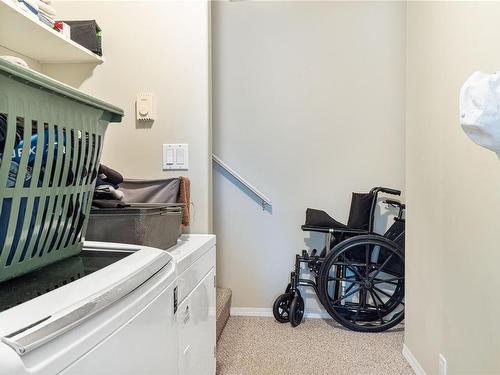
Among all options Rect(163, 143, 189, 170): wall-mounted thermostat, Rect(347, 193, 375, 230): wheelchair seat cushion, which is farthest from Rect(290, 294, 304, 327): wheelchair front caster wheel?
Rect(163, 143, 189, 170): wall-mounted thermostat

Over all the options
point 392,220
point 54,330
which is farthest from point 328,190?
point 54,330

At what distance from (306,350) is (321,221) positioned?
78 centimetres

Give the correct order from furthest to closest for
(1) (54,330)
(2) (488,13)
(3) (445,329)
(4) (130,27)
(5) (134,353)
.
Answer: (4) (130,27) < (3) (445,329) < (2) (488,13) < (5) (134,353) < (1) (54,330)

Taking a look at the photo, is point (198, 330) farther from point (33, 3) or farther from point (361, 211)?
point (361, 211)

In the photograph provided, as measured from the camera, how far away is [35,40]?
151cm

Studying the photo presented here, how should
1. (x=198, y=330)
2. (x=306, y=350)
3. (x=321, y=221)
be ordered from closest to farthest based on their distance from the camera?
(x=198, y=330) → (x=306, y=350) → (x=321, y=221)

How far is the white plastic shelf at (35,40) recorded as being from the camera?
4.27 ft

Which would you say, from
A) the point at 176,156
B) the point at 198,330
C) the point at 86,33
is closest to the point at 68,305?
the point at 198,330

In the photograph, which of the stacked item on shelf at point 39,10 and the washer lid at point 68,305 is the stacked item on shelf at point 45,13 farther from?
the washer lid at point 68,305

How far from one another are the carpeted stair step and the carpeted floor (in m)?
0.06

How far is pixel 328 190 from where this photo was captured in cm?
261

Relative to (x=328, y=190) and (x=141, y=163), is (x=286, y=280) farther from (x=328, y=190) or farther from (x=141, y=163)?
(x=141, y=163)

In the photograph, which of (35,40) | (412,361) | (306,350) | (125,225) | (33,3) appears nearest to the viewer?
(125,225)

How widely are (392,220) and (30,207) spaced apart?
7.90ft
